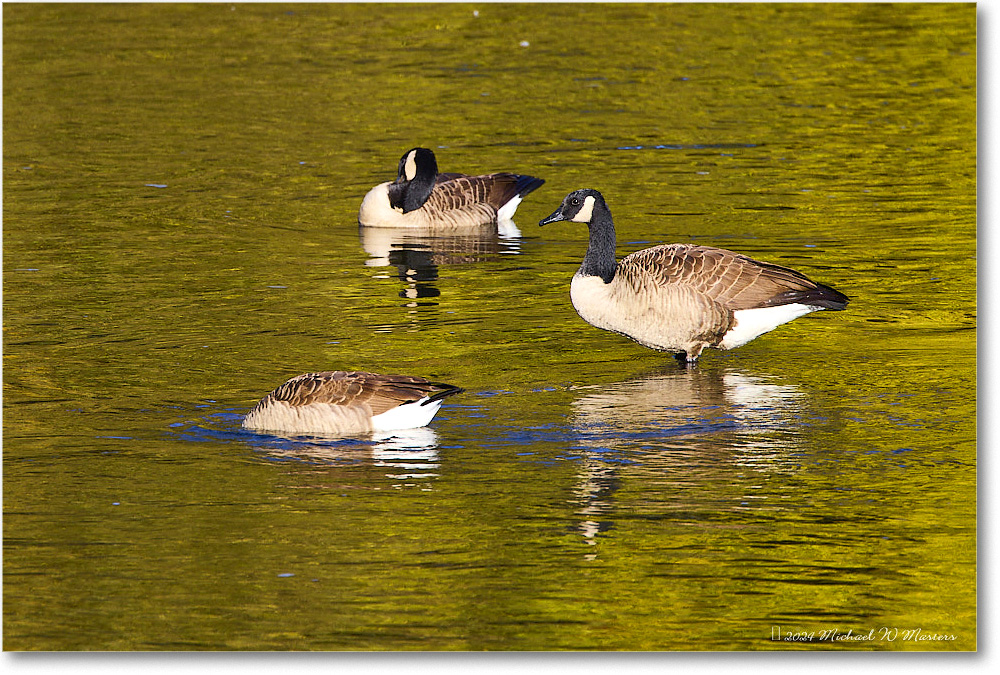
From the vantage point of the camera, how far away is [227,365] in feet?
43.7

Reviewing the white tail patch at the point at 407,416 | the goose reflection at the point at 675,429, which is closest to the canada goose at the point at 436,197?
the goose reflection at the point at 675,429

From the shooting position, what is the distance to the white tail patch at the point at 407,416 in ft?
36.3

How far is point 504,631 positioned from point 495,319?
6.98m

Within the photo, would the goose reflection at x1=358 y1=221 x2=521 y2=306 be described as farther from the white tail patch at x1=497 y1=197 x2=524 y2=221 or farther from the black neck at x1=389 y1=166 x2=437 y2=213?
the black neck at x1=389 y1=166 x2=437 y2=213

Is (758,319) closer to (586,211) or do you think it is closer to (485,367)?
(586,211)

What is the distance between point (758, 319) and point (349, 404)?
4225 mm

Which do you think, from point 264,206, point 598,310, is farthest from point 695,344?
point 264,206

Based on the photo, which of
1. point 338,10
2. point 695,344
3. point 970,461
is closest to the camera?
point 970,461

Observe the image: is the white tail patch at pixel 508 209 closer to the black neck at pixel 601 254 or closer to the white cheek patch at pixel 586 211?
the white cheek patch at pixel 586 211

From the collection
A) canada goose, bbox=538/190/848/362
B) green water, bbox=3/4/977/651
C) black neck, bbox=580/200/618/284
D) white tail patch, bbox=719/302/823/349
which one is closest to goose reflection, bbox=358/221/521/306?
green water, bbox=3/4/977/651

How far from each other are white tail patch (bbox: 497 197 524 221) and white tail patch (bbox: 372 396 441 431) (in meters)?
9.43

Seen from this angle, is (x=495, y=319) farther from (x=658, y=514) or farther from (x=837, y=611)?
(x=837, y=611)

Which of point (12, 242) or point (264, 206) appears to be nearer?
point (12, 242)

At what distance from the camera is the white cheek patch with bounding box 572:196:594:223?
46.2 feet
